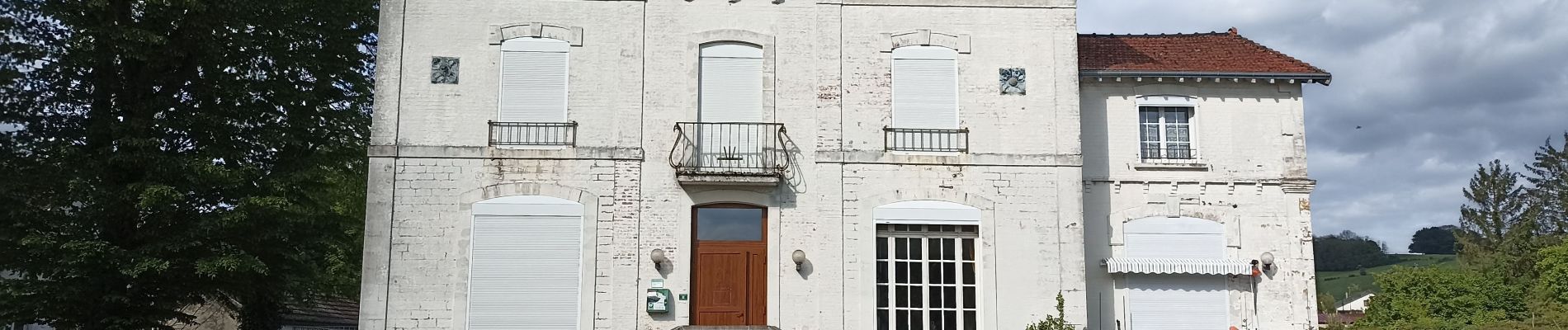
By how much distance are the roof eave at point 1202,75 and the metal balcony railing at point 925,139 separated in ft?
7.59

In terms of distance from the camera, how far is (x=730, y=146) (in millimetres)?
15367

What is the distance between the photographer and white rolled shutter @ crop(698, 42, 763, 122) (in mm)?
15555

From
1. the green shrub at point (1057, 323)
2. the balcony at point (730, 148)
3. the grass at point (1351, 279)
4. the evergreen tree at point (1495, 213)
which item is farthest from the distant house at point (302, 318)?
the grass at point (1351, 279)

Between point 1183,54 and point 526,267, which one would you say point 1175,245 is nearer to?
point 1183,54

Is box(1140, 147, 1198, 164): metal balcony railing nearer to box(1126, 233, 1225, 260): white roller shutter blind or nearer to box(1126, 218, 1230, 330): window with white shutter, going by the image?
box(1126, 218, 1230, 330): window with white shutter

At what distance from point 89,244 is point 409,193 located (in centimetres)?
507

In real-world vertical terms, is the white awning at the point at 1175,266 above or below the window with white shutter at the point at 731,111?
below

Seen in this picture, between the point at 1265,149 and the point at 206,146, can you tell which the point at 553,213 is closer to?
the point at 206,146

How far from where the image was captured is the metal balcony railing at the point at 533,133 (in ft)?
50.2

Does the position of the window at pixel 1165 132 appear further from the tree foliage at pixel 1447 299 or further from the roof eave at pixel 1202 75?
the tree foliage at pixel 1447 299

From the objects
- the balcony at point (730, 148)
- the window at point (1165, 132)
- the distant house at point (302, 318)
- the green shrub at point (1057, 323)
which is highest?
the window at point (1165, 132)

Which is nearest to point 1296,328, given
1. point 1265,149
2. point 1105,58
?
point 1265,149

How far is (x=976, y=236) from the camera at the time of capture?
50.9 feet

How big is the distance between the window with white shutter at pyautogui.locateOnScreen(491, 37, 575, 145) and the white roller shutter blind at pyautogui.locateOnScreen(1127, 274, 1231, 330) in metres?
8.19
